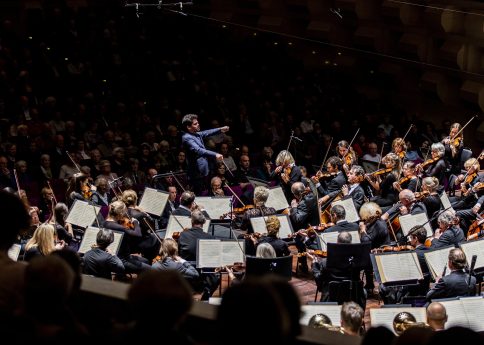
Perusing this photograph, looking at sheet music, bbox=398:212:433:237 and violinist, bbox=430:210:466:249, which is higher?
sheet music, bbox=398:212:433:237

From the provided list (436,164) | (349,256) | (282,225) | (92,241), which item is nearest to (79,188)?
(92,241)

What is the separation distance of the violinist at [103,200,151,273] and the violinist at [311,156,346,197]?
3320 mm

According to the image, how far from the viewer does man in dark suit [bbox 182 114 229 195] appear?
11.6m

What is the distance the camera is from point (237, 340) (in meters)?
2.56

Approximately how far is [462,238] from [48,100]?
296 inches

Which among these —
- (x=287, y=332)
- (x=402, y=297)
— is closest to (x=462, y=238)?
(x=402, y=297)

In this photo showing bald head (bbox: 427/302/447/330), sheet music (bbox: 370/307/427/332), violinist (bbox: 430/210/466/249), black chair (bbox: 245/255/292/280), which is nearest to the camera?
bald head (bbox: 427/302/447/330)

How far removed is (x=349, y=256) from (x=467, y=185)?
14.3ft

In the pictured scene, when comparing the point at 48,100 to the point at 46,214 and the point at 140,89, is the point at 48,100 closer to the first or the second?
the point at 140,89

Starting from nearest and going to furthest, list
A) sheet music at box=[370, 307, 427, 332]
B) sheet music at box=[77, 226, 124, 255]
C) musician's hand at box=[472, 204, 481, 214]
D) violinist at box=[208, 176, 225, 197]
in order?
sheet music at box=[370, 307, 427, 332], sheet music at box=[77, 226, 124, 255], musician's hand at box=[472, 204, 481, 214], violinist at box=[208, 176, 225, 197]

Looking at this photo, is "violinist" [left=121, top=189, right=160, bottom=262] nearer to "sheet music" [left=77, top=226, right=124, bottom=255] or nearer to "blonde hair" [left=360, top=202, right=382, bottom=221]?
"sheet music" [left=77, top=226, right=124, bottom=255]

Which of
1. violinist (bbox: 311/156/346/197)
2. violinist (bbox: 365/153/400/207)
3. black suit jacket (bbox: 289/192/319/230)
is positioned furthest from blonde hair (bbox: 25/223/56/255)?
violinist (bbox: 365/153/400/207)

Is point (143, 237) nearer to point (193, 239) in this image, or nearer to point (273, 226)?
point (193, 239)

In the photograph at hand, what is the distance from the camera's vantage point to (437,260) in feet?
26.8
